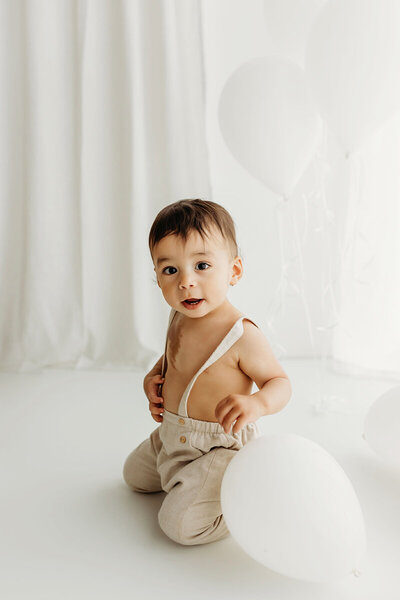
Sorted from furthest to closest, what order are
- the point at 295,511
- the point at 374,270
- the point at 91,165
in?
the point at 91,165
the point at 374,270
the point at 295,511

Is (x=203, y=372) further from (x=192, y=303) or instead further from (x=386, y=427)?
(x=386, y=427)

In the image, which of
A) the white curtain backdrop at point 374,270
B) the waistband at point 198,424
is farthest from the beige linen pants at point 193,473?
the white curtain backdrop at point 374,270

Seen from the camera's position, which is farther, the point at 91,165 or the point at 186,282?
the point at 91,165

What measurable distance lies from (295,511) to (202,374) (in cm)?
32

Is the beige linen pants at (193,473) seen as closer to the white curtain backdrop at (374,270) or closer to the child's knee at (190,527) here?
the child's knee at (190,527)

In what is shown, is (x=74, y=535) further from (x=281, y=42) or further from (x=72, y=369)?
(x=281, y=42)

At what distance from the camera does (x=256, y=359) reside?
123 centimetres

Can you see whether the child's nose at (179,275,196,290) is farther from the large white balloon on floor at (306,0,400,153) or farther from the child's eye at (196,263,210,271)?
the large white balloon on floor at (306,0,400,153)

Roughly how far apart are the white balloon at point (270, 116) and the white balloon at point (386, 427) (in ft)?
2.17

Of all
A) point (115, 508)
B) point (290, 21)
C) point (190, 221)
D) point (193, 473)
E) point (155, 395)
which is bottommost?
point (115, 508)

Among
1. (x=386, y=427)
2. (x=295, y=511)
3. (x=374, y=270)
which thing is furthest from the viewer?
(x=374, y=270)

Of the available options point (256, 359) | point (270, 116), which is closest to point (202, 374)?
point (256, 359)

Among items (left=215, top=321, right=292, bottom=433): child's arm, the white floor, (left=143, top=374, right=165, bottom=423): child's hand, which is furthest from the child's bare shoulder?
the white floor

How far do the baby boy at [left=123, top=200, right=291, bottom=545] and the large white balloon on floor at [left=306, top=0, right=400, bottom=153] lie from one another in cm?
54
